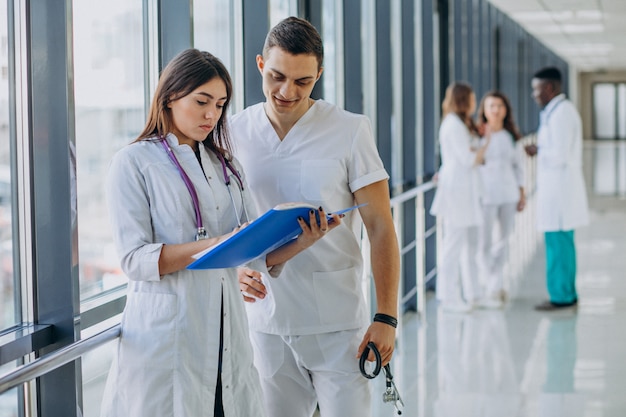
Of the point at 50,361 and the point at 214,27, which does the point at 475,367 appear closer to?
the point at 214,27

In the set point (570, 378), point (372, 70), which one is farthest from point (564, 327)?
point (372, 70)

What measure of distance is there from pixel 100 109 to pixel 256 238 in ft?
3.10

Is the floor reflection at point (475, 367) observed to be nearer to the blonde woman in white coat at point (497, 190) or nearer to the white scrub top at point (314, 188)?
the blonde woman in white coat at point (497, 190)

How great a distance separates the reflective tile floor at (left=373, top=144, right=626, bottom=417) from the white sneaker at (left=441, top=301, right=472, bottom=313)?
53 mm

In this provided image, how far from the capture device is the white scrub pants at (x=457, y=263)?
4.91 meters

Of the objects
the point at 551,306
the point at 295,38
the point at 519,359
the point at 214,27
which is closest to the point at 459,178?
the point at 551,306

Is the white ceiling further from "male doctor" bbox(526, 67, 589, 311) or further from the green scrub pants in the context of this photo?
the green scrub pants

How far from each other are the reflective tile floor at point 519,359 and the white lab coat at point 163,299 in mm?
1863

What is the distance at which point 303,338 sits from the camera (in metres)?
1.87

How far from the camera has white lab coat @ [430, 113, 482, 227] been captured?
4832 mm

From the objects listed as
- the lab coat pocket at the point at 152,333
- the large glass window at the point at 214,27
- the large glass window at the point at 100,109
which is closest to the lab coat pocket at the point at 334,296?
the lab coat pocket at the point at 152,333

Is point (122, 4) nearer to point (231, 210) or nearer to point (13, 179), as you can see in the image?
point (13, 179)

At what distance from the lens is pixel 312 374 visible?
1.91m

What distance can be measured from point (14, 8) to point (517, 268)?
5.04 m
